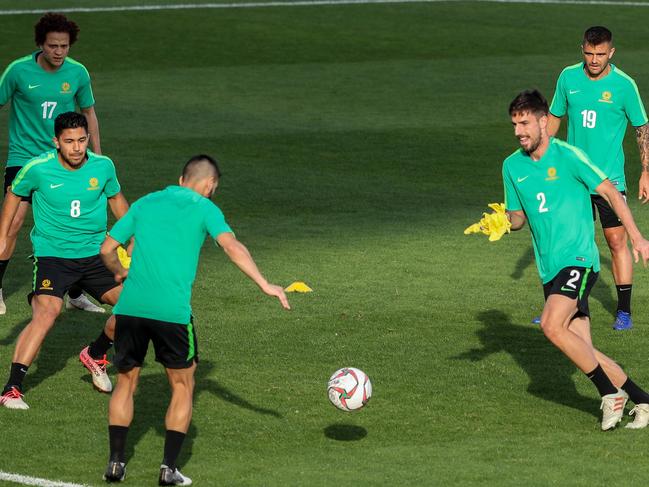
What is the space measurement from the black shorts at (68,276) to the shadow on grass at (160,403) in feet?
2.92

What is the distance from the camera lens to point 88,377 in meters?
11.5

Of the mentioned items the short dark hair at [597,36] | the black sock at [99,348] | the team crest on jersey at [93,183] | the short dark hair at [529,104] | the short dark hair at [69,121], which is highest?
the short dark hair at [597,36]

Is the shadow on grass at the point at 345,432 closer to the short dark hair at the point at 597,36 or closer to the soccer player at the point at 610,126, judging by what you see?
the soccer player at the point at 610,126

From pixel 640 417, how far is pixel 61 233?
4.67 meters

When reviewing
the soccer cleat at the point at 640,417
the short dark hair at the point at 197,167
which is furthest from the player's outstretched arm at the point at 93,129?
the soccer cleat at the point at 640,417

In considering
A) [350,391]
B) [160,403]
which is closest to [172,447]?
[350,391]

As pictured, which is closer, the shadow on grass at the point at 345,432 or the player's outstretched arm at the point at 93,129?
the shadow on grass at the point at 345,432

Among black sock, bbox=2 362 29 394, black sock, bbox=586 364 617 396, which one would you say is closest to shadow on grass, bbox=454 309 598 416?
black sock, bbox=586 364 617 396

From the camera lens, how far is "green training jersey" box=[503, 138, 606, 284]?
1013 cm

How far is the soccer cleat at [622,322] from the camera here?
12945 mm

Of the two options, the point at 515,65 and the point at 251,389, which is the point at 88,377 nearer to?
the point at 251,389

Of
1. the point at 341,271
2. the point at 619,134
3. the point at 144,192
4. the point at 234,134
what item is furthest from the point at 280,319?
the point at 234,134

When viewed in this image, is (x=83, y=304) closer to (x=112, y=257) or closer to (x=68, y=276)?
(x=68, y=276)

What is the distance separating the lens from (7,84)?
1368cm
